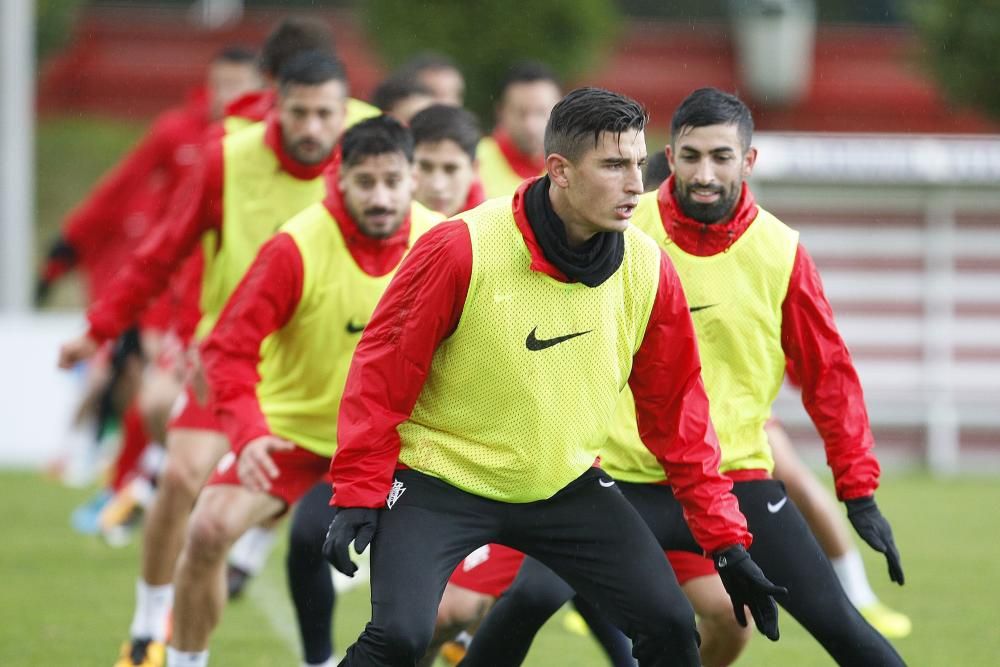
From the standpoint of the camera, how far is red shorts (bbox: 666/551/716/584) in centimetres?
574

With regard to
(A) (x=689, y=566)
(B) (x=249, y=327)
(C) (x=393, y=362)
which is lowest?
(A) (x=689, y=566)

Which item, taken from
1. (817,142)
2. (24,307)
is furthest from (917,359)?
(24,307)

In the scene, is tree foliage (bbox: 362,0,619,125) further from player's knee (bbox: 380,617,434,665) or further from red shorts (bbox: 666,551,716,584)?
player's knee (bbox: 380,617,434,665)

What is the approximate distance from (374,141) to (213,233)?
4.90ft

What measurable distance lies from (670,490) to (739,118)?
1233mm

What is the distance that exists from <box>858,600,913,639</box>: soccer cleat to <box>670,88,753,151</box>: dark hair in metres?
3.46

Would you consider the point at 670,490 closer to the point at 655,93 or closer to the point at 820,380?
the point at 820,380

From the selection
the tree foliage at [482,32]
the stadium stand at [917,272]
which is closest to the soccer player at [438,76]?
the stadium stand at [917,272]

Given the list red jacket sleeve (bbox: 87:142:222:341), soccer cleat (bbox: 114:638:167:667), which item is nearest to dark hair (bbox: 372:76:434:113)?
red jacket sleeve (bbox: 87:142:222:341)

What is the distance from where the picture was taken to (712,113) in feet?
18.3

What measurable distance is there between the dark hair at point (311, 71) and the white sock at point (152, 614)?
6.99 ft

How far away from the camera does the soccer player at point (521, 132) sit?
9.30 meters

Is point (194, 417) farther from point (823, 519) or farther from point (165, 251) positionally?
point (823, 519)

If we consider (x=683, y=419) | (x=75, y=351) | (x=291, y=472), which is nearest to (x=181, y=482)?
(x=75, y=351)
